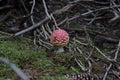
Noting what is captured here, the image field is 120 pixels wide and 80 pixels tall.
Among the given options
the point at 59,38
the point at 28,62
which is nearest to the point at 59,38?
the point at 59,38

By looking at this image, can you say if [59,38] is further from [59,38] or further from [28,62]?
[28,62]

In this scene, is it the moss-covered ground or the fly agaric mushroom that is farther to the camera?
the fly agaric mushroom

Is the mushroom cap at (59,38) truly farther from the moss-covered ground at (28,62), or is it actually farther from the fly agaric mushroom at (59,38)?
the moss-covered ground at (28,62)

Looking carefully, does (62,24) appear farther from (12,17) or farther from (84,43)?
(12,17)

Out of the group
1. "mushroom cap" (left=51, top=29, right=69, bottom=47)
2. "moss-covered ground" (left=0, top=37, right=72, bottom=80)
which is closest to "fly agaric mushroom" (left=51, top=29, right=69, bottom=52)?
"mushroom cap" (left=51, top=29, right=69, bottom=47)

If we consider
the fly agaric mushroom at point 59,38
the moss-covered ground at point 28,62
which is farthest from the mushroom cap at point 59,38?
the moss-covered ground at point 28,62

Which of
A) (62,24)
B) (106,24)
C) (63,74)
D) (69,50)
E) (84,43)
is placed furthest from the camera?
(106,24)

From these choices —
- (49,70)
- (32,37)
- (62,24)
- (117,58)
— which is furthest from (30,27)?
(117,58)

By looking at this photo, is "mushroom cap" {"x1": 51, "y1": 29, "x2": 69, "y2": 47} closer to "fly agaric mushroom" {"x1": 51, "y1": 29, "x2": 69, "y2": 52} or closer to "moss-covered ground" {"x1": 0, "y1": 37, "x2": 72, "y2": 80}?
"fly agaric mushroom" {"x1": 51, "y1": 29, "x2": 69, "y2": 52}
